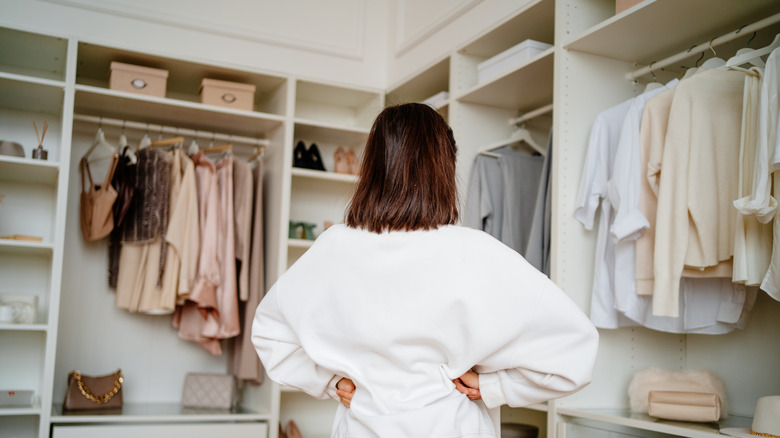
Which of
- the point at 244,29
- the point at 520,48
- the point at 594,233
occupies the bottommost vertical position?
the point at 594,233

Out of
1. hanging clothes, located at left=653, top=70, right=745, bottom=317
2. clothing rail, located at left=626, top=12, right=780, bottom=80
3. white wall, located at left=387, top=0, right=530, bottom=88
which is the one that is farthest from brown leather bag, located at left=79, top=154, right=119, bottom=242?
hanging clothes, located at left=653, top=70, right=745, bottom=317

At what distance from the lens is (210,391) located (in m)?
3.76

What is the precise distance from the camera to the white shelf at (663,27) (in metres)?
2.28

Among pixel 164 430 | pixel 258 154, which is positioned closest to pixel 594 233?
pixel 258 154

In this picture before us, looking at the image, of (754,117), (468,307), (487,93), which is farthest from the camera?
(487,93)

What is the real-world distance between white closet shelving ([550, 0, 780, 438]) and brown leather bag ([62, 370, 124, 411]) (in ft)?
7.35

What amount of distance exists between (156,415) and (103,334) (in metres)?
0.72

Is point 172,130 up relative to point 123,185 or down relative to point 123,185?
up

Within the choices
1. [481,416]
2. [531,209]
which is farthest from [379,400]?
[531,209]

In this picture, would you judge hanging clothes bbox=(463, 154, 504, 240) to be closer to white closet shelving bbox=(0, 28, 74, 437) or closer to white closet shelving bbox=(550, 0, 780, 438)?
white closet shelving bbox=(550, 0, 780, 438)

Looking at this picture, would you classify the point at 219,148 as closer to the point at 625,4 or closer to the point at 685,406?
the point at 625,4

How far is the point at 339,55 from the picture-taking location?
4223 millimetres

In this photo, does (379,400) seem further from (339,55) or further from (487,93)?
(339,55)

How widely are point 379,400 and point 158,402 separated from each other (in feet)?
9.18
